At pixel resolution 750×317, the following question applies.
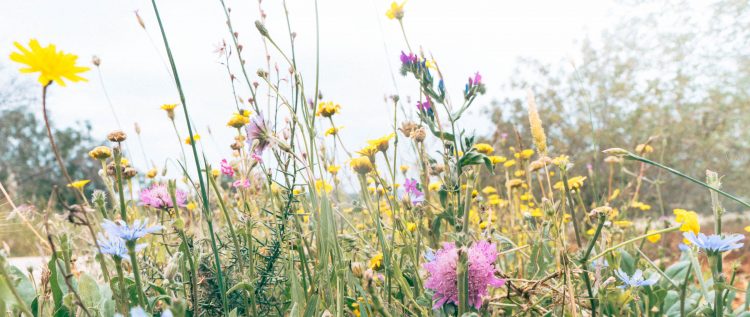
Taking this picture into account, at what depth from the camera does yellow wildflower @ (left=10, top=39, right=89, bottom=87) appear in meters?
0.54

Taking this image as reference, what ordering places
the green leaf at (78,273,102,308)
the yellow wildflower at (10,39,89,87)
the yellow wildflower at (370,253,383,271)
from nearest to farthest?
1. the yellow wildflower at (10,39,89,87)
2. the green leaf at (78,273,102,308)
3. the yellow wildflower at (370,253,383,271)

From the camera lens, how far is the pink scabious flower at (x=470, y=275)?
76 cm

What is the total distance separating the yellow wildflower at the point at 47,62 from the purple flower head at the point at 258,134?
290mm

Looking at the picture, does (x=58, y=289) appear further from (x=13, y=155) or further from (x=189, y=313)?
(x=13, y=155)

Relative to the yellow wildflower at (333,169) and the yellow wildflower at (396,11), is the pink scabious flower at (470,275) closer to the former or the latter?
the yellow wildflower at (396,11)

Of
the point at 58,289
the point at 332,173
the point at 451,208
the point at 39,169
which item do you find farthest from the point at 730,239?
the point at 39,169

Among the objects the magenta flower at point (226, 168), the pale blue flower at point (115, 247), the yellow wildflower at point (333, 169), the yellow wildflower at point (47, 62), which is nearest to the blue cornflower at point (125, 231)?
the pale blue flower at point (115, 247)

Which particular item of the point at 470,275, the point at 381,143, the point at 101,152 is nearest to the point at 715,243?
the point at 470,275

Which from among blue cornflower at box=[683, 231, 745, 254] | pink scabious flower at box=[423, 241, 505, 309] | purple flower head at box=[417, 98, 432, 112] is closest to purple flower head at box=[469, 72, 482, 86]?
purple flower head at box=[417, 98, 432, 112]

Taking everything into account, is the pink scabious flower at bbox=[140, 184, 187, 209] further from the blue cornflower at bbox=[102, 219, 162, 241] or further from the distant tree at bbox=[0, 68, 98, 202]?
the distant tree at bbox=[0, 68, 98, 202]

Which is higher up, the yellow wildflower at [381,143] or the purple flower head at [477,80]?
the purple flower head at [477,80]

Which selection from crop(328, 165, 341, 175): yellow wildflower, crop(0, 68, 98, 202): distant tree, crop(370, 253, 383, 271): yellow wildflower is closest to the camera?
crop(370, 253, 383, 271): yellow wildflower

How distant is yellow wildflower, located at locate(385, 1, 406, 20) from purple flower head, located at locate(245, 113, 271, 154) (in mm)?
414

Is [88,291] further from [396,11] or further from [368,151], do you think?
[396,11]
